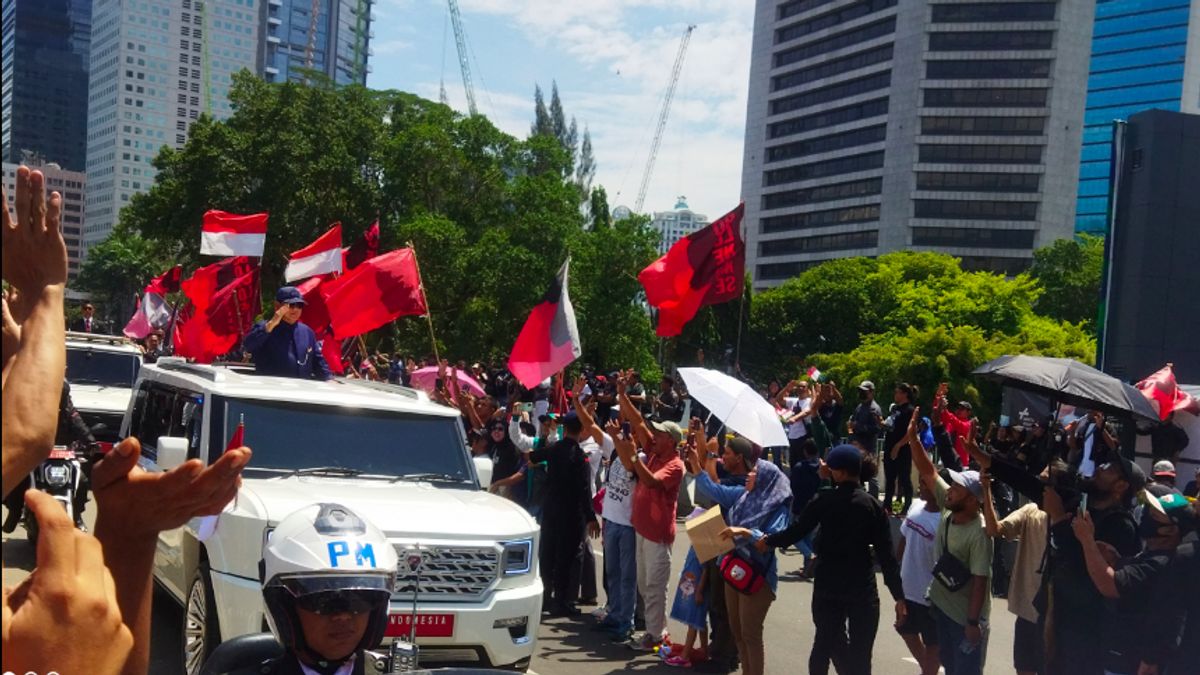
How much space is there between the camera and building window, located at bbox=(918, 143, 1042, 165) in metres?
95.4

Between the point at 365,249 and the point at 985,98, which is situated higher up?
the point at 985,98

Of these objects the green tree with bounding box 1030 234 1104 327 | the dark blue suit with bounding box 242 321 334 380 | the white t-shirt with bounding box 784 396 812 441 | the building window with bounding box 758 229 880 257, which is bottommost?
the white t-shirt with bounding box 784 396 812 441

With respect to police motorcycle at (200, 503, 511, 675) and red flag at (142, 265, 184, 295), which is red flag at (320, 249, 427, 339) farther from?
red flag at (142, 265, 184, 295)

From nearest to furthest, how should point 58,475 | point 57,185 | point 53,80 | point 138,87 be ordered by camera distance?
point 57,185
point 58,475
point 53,80
point 138,87

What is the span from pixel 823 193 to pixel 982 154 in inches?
596

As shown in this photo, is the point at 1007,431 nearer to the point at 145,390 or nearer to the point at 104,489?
the point at 145,390

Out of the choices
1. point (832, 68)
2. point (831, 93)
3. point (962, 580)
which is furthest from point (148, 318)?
point (832, 68)

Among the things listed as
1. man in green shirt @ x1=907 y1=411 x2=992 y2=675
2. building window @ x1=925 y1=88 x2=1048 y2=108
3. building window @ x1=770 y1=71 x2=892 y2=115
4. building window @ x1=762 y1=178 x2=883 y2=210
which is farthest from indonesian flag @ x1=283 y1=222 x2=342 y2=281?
building window @ x1=770 y1=71 x2=892 y2=115

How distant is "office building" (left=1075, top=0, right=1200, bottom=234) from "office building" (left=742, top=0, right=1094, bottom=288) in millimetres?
33502

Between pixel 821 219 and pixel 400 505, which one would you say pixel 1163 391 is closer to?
pixel 400 505

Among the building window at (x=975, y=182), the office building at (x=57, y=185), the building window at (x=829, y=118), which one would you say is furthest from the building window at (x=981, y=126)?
the office building at (x=57, y=185)

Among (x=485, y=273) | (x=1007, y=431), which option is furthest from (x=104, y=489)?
(x=485, y=273)

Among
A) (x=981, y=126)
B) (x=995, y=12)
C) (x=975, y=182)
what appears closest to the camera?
(x=995, y=12)

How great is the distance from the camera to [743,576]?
7.37 meters
